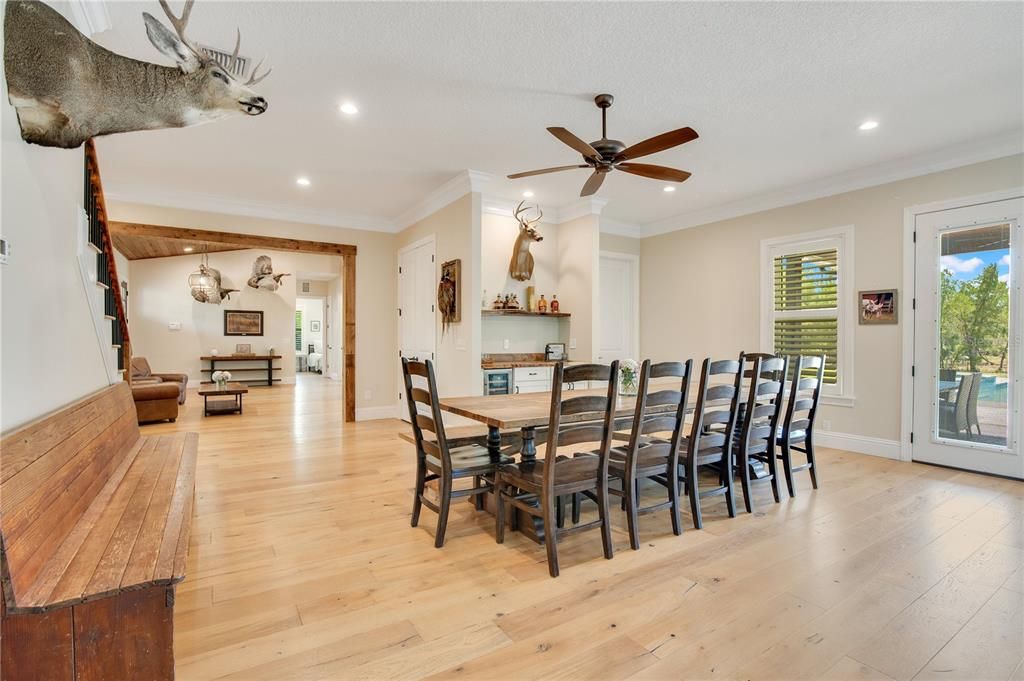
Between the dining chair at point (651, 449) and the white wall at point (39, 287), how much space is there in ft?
8.27

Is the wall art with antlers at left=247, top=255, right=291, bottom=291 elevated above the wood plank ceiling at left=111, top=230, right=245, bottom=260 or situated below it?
below

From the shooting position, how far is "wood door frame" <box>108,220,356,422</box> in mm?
5461

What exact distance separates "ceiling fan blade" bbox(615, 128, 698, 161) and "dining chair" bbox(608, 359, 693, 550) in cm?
135

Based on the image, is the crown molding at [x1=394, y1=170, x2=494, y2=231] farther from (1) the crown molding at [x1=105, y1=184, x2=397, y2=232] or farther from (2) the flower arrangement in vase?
(2) the flower arrangement in vase

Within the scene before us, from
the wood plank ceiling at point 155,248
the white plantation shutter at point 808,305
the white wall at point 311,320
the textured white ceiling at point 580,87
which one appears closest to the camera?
the textured white ceiling at point 580,87

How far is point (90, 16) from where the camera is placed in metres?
2.44

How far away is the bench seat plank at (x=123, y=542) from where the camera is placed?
1306 millimetres

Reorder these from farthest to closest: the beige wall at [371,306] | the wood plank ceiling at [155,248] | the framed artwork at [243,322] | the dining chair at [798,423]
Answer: the framed artwork at [243,322], the wood plank ceiling at [155,248], the beige wall at [371,306], the dining chair at [798,423]

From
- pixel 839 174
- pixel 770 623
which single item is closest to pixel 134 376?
pixel 770 623

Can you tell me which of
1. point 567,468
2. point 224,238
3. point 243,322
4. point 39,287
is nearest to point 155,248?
point 243,322

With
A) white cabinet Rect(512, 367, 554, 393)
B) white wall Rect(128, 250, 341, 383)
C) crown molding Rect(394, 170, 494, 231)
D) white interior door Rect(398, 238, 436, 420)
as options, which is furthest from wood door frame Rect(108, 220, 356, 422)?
white wall Rect(128, 250, 341, 383)

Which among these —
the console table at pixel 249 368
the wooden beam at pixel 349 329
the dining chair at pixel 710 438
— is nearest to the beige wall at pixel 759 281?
the dining chair at pixel 710 438

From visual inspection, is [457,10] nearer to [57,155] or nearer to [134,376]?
[57,155]

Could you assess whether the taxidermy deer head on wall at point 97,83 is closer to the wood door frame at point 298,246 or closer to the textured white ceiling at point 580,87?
the textured white ceiling at point 580,87
